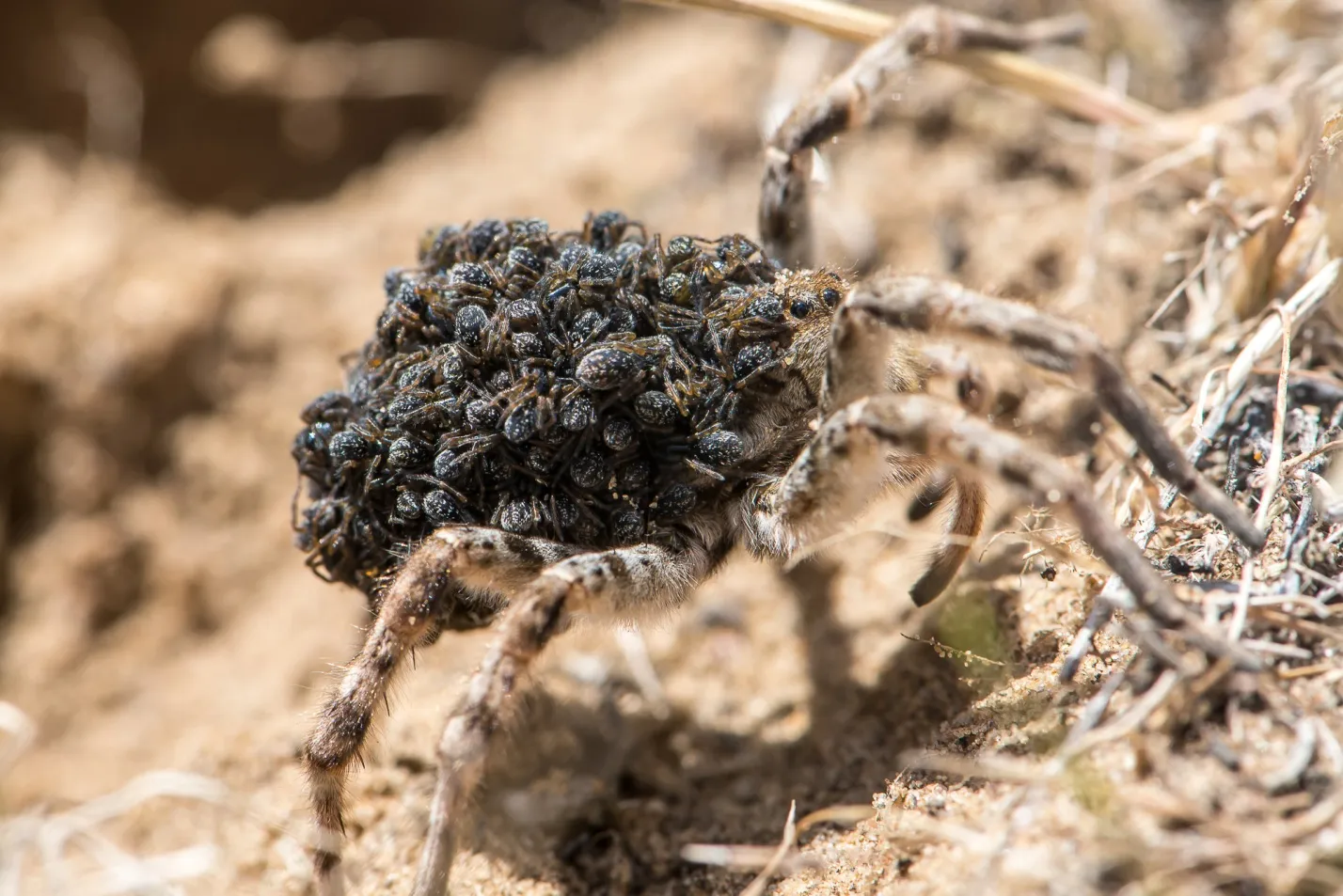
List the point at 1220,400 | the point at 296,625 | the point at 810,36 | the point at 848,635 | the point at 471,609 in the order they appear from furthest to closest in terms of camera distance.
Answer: the point at 810,36
the point at 296,625
the point at 848,635
the point at 471,609
the point at 1220,400

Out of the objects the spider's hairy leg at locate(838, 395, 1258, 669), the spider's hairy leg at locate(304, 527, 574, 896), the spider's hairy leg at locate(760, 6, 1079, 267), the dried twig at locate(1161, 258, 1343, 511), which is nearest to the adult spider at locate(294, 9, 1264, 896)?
the spider's hairy leg at locate(304, 527, 574, 896)

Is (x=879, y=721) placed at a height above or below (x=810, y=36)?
below

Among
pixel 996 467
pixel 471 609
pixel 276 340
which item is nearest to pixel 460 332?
pixel 471 609

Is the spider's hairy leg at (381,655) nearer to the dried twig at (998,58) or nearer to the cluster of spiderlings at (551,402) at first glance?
the cluster of spiderlings at (551,402)

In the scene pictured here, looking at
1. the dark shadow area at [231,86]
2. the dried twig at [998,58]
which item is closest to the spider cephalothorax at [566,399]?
the dried twig at [998,58]

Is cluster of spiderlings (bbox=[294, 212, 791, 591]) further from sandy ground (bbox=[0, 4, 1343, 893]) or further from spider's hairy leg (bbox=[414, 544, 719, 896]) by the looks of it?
sandy ground (bbox=[0, 4, 1343, 893])

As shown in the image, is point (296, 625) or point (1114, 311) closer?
point (1114, 311)

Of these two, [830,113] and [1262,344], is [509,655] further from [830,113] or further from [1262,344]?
[1262,344]

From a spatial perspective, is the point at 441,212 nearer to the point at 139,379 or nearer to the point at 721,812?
the point at 139,379
